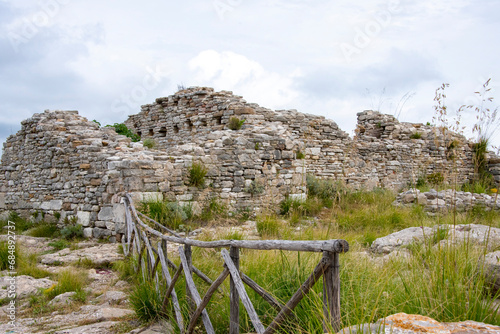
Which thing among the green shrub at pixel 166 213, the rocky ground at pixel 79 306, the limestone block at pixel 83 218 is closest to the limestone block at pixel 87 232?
the limestone block at pixel 83 218

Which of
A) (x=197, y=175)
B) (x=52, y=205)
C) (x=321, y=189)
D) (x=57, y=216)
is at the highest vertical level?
(x=197, y=175)

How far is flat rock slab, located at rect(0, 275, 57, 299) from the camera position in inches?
186

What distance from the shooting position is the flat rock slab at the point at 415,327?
176 cm

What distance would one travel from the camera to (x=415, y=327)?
1800 millimetres

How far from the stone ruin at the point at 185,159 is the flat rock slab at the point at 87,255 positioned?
0.59 metres

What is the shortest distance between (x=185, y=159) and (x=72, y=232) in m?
2.91

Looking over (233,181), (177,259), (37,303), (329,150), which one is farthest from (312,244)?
(329,150)

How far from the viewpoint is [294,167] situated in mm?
10016

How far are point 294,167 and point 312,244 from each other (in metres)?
8.17

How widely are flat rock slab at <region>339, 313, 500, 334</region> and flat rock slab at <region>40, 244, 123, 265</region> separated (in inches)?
205

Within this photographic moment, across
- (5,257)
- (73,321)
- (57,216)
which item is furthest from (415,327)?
(57,216)

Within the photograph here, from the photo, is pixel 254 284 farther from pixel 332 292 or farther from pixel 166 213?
pixel 166 213

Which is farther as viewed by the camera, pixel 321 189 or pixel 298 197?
pixel 321 189

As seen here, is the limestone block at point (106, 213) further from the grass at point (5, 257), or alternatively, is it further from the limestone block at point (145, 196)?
the grass at point (5, 257)
